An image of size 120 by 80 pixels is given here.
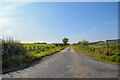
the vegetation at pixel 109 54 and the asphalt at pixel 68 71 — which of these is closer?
the asphalt at pixel 68 71

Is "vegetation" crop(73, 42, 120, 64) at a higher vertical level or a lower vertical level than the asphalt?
higher

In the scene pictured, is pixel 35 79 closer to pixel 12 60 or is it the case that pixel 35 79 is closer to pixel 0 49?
pixel 12 60

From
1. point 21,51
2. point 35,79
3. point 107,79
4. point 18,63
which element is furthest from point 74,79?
point 21,51

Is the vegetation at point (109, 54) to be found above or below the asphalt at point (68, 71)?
above

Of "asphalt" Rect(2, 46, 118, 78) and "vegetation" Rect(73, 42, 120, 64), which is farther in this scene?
"vegetation" Rect(73, 42, 120, 64)

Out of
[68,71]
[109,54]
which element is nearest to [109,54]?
[109,54]

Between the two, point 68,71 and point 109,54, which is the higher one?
point 109,54

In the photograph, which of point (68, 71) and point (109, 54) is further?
point (109, 54)

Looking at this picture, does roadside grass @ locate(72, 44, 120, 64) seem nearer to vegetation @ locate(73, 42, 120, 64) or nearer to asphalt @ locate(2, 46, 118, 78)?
vegetation @ locate(73, 42, 120, 64)

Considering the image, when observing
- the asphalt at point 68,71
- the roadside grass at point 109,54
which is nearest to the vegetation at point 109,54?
the roadside grass at point 109,54

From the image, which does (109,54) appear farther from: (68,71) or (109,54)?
(68,71)

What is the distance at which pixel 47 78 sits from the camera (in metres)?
4.07

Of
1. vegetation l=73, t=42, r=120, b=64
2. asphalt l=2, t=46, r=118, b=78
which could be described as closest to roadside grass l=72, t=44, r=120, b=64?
vegetation l=73, t=42, r=120, b=64

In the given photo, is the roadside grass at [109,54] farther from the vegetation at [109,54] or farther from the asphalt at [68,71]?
the asphalt at [68,71]
